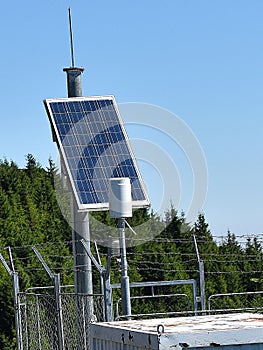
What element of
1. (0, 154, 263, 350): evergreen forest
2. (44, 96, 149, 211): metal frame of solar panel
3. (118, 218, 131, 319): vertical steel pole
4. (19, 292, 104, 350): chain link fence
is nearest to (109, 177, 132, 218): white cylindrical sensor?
(118, 218, 131, 319): vertical steel pole

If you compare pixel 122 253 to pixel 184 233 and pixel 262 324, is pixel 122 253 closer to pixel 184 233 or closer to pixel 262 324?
pixel 262 324

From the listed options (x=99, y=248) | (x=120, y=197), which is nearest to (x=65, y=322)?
(x=120, y=197)

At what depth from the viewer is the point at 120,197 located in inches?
344

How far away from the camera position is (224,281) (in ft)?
103

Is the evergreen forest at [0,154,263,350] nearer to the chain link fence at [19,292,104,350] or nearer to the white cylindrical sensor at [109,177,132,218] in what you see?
the chain link fence at [19,292,104,350]

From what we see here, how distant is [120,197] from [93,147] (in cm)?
244

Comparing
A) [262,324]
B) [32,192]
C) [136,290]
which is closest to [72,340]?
[262,324]

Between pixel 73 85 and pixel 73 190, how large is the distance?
1730 mm

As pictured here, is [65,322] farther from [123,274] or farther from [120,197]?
[120,197]

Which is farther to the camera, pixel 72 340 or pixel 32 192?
pixel 32 192

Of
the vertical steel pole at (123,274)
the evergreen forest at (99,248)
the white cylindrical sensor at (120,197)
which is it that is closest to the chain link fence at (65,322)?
the vertical steel pole at (123,274)

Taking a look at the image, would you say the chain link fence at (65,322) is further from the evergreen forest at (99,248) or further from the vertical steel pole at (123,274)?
the evergreen forest at (99,248)

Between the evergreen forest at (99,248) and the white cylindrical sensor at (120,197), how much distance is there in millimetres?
13929

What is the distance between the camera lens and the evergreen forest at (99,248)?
25453 millimetres
